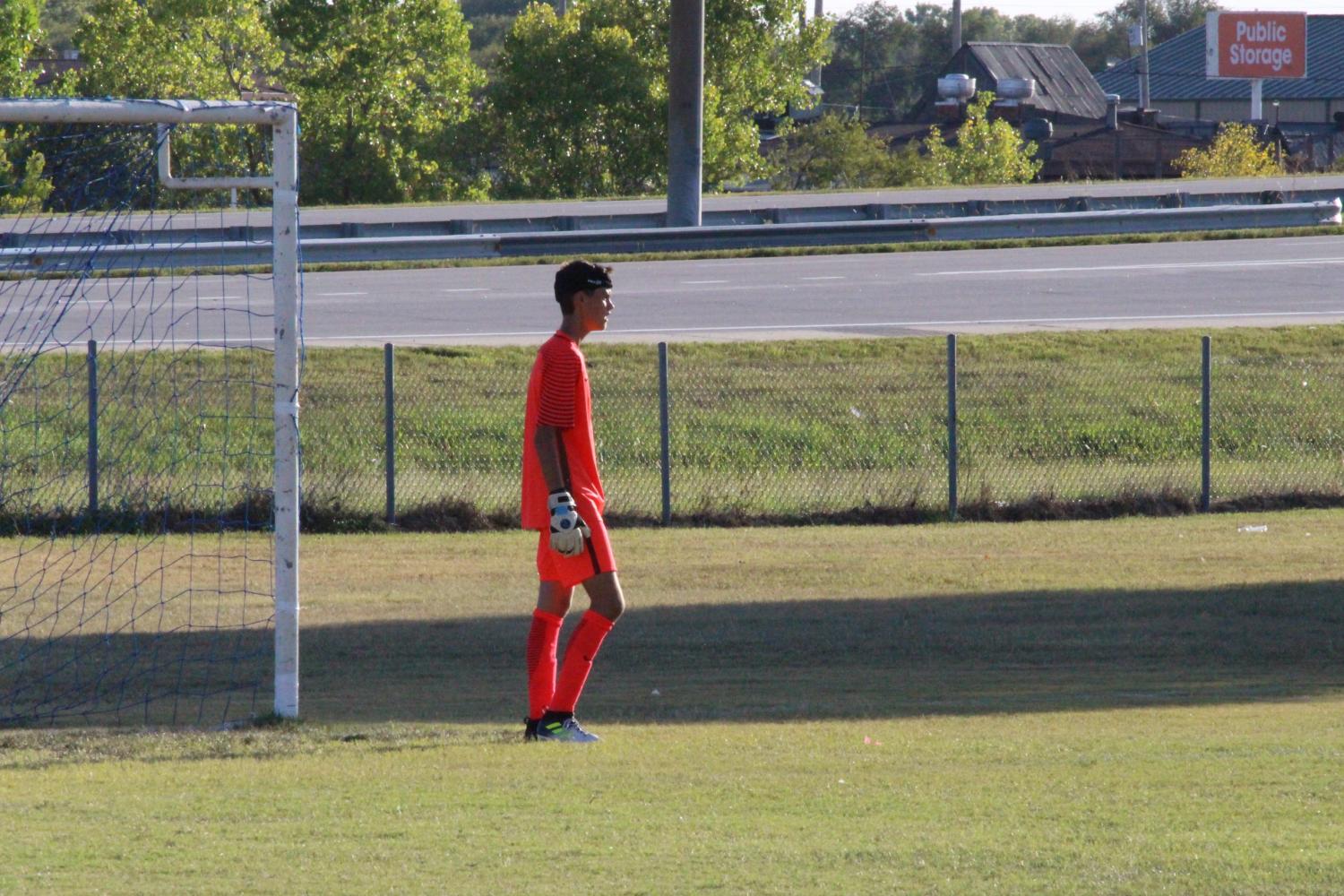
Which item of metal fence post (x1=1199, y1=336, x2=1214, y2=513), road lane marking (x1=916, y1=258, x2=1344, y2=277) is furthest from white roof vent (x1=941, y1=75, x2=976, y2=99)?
metal fence post (x1=1199, y1=336, x2=1214, y2=513)

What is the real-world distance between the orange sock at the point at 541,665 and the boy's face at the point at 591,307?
1236 millimetres

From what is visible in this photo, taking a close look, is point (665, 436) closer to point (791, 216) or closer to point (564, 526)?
point (564, 526)

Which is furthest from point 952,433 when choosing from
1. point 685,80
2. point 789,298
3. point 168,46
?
point 168,46

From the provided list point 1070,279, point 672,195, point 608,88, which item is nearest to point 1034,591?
point 1070,279

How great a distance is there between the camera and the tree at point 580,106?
49125 mm

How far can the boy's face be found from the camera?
6.86 m

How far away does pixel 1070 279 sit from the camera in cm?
2464

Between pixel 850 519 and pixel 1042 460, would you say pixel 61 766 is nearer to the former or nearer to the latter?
pixel 850 519

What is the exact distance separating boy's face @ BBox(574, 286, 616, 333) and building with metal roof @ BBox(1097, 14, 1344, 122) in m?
88.3

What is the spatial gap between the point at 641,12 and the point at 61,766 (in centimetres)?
4599

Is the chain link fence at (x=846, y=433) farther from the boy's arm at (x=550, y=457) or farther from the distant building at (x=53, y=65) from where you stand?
the distant building at (x=53, y=65)

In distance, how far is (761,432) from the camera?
672 inches

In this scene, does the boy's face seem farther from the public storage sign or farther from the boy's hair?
the public storage sign

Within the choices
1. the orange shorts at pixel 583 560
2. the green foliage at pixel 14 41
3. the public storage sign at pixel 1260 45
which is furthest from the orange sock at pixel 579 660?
the public storage sign at pixel 1260 45
